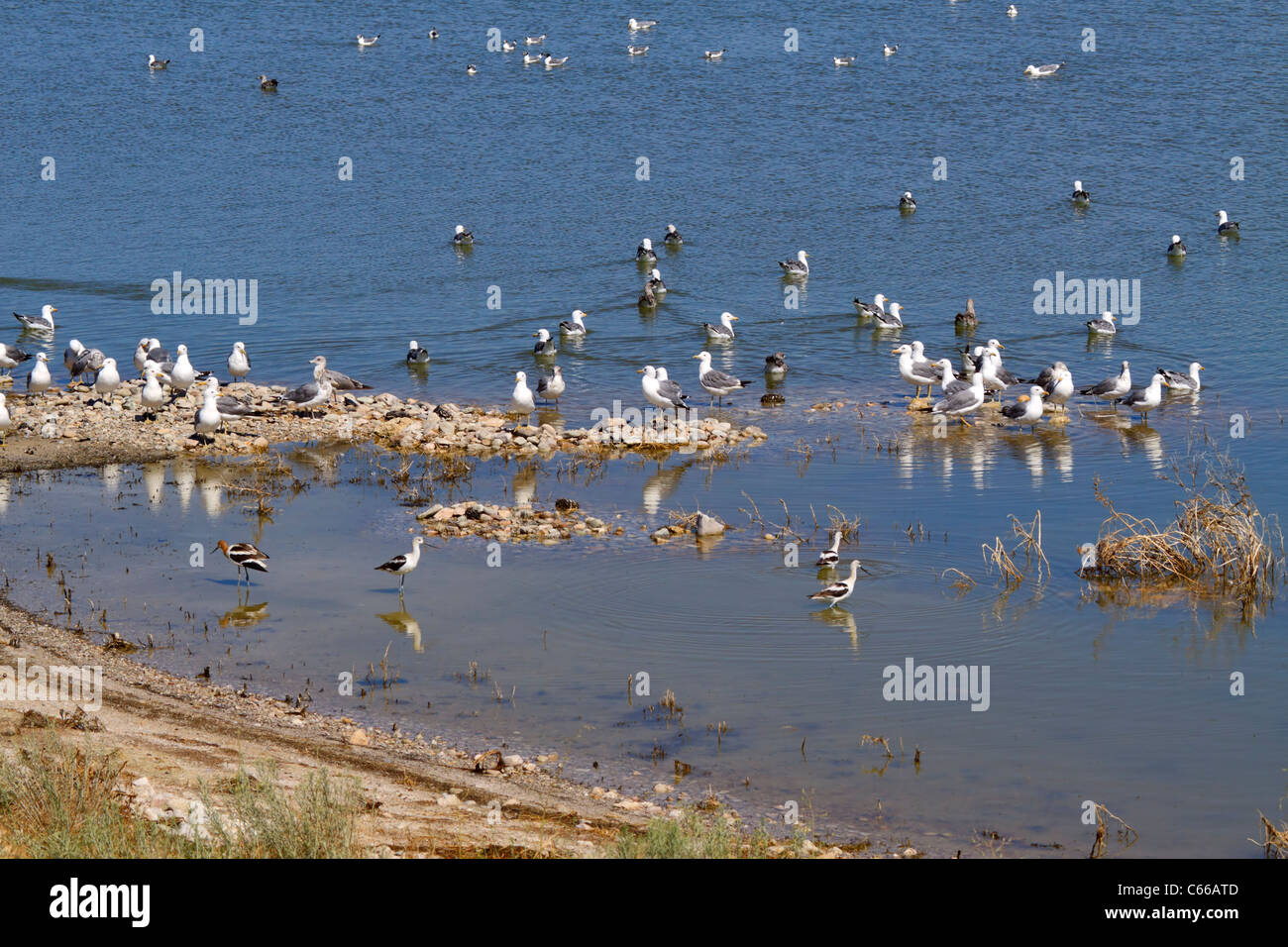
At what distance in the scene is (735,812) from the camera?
11.8 m

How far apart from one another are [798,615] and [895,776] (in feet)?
13.1

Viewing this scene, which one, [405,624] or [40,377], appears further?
[40,377]

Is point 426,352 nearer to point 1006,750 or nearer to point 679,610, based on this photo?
point 679,610

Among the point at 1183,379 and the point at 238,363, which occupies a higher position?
the point at 238,363

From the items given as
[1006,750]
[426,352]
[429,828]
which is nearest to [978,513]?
[1006,750]

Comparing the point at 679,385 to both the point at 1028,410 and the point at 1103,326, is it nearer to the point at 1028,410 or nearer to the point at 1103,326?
the point at 1028,410

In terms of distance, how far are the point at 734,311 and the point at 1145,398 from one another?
11.9 metres

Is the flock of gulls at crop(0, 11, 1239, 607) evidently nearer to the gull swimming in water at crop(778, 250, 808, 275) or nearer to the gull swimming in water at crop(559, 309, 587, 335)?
the gull swimming in water at crop(559, 309, 587, 335)

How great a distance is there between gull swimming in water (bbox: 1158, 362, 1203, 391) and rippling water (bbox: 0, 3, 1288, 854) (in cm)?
38

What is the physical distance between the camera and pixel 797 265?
37.7 meters

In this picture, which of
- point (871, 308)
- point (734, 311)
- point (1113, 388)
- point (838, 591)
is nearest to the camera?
point (838, 591)

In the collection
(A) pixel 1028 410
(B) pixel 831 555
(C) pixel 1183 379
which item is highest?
(C) pixel 1183 379

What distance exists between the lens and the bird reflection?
51.2 feet

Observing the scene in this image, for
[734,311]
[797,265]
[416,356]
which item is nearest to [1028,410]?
[734,311]
